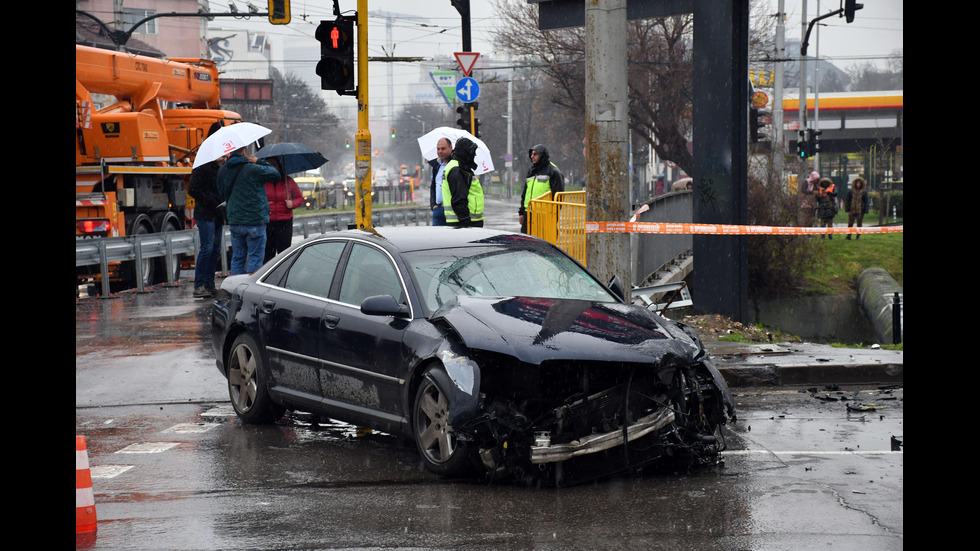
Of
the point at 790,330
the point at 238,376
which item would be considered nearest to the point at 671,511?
the point at 238,376

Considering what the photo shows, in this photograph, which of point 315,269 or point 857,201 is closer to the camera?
point 315,269

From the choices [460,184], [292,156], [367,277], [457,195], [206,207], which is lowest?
[367,277]

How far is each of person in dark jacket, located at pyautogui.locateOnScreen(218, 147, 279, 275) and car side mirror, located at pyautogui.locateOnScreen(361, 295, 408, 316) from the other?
738 centimetres

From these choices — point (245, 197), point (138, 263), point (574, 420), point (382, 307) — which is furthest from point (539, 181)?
point (574, 420)

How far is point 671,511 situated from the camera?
18.9 ft

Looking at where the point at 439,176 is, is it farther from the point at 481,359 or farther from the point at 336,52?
the point at 481,359

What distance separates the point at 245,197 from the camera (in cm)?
1412

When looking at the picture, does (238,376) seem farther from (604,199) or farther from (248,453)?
(604,199)

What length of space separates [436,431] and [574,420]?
84cm

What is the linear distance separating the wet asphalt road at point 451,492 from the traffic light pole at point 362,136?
673 cm

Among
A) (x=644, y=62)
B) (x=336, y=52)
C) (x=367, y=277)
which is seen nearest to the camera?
(x=367, y=277)

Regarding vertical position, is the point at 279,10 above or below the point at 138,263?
above

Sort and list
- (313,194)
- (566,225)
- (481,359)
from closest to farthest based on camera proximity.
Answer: (481,359)
(566,225)
(313,194)
